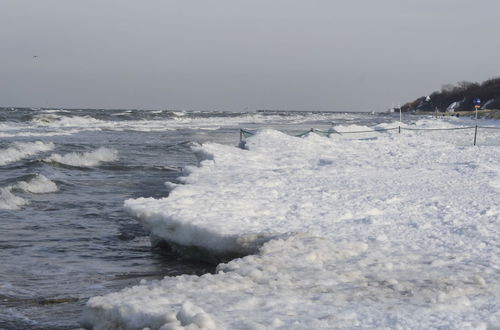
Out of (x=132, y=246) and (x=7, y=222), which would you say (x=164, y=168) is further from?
(x=132, y=246)

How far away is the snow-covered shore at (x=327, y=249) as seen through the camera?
4.24 meters

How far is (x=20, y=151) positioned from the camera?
2466cm

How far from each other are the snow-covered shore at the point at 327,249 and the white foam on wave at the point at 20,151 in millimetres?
12383

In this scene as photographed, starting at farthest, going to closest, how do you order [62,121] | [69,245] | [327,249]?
[62,121] < [69,245] < [327,249]

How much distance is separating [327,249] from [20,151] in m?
21.1

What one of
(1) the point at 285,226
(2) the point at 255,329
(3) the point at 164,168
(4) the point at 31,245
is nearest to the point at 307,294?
(2) the point at 255,329

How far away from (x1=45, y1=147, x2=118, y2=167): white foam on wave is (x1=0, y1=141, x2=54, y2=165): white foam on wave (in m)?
1.90

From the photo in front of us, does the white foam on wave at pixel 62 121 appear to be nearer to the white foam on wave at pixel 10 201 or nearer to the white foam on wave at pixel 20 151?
the white foam on wave at pixel 20 151

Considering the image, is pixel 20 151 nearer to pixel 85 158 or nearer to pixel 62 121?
pixel 85 158

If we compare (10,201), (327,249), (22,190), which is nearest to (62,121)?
(22,190)

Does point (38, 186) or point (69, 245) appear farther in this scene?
point (38, 186)

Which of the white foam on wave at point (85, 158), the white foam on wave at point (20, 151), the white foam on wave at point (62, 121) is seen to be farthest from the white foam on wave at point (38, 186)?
the white foam on wave at point (62, 121)

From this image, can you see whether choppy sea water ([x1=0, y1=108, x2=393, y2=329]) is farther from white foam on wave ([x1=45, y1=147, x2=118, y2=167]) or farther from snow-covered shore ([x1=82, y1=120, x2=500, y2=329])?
white foam on wave ([x1=45, y1=147, x2=118, y2=167])

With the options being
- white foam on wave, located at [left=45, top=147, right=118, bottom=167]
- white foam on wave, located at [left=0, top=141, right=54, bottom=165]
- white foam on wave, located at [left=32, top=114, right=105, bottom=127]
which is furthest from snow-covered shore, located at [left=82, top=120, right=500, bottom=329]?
white foam on wave, located at [left=32, top=114, right=105, bottom=127]
